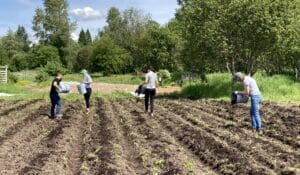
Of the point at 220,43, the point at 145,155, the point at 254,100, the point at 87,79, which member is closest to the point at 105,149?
the point at 145,155

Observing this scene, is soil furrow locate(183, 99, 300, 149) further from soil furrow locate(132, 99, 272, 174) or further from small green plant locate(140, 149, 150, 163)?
small green plant locate(140, 149, 150, 163)

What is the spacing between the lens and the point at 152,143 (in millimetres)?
13219

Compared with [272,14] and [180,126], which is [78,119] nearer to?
[180,126]

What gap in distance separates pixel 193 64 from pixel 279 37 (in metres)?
6.87

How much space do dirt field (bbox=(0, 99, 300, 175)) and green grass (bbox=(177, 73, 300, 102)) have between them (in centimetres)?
701

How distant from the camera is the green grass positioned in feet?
91.4

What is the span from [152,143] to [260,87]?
17.0m

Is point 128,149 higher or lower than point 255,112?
lower

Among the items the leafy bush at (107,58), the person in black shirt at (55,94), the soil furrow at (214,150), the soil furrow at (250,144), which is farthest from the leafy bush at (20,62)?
the soil furrow at (214,150)

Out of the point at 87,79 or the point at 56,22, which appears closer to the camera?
the point at 87,79

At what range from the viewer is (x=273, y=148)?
38.6 feet

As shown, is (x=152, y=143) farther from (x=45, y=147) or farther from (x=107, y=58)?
(x=107, y=58)

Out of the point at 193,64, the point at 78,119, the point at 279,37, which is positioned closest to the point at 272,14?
the point at 279,37

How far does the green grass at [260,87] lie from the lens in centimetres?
2784
